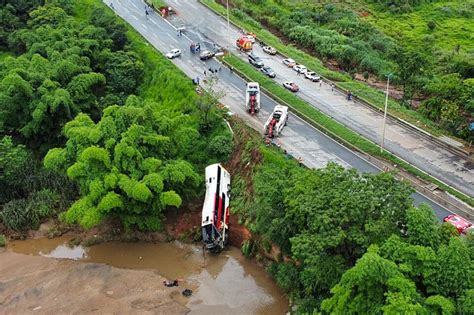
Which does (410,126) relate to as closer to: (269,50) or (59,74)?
(269,50)

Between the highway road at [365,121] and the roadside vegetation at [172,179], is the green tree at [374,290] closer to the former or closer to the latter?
the roadside vegetation at [172,179]

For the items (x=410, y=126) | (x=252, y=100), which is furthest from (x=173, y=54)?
(x=410, y=126)

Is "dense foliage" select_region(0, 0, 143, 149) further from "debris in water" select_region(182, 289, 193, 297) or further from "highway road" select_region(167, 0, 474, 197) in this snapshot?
"debris in water" select_region(182, 289, 193, 297)

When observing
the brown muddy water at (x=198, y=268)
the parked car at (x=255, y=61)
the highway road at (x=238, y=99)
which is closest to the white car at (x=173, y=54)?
the highway road at (x=238, y=99)

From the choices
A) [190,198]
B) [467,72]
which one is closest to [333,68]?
[467,72]

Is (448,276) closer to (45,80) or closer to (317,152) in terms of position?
(317,152)

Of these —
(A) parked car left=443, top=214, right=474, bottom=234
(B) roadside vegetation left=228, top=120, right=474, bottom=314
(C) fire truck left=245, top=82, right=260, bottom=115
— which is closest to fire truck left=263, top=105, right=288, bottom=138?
(C) fire truck left=245, top=82, right=260, bottom=115
